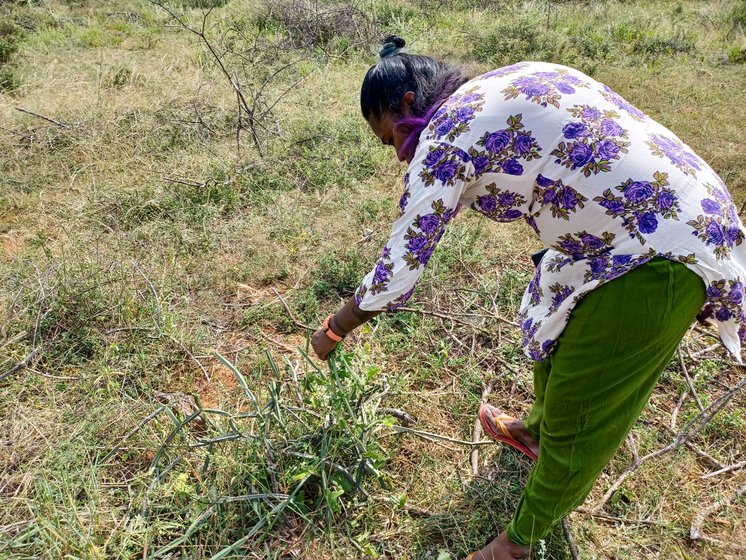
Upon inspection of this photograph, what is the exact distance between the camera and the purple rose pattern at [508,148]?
111cm

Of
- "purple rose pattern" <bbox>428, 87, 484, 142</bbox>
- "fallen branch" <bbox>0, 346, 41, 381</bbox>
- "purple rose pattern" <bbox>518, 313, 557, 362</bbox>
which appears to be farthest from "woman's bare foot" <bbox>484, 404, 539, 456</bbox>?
"fallen branch" <bbox>0, 346, 41, 381</bbox>

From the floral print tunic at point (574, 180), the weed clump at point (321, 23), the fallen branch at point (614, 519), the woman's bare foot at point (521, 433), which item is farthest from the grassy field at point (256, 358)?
the weed clump at point (321, 23)

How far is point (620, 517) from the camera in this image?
5.70 ft

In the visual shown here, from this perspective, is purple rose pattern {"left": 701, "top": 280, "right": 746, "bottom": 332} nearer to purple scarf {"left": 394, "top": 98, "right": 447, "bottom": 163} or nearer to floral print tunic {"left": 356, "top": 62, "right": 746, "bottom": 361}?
floral print tunic {"left": 356, "top": 62, "right": 746, "bottom": 361}

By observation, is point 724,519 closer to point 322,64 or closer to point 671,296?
point 671,296

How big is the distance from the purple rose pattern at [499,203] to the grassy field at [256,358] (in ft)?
1.40

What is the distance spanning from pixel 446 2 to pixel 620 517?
8273 mm

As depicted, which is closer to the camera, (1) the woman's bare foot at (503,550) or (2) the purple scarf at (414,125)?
(2) the purple scarf at (414,125)

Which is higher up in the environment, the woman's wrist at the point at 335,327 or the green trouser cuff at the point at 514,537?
the woman's wrist at the point at 335,327

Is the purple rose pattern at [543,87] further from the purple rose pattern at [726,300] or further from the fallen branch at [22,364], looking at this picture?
the fallen branch at [22,364]

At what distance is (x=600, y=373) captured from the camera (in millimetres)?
1254

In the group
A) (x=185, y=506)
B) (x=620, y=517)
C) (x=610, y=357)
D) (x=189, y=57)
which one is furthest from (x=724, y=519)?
(x=189, y=57)

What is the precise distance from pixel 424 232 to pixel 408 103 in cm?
33

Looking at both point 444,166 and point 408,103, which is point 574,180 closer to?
point 444,166
